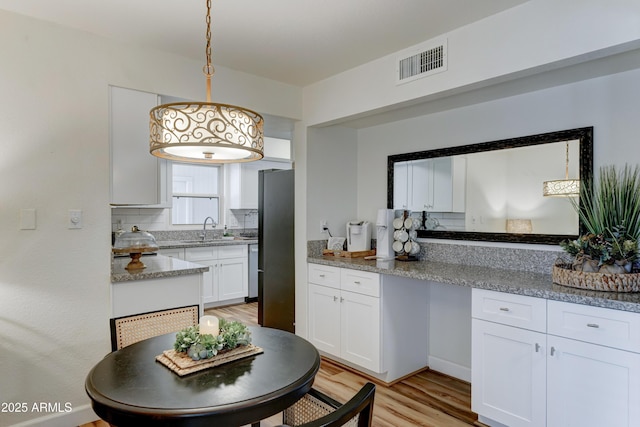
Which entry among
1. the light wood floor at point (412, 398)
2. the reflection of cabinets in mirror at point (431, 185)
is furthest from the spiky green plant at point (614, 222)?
the light wood floor at point (412, 398)

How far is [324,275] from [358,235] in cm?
51

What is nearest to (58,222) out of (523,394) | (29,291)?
(29,291)

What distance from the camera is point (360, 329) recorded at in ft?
10.1

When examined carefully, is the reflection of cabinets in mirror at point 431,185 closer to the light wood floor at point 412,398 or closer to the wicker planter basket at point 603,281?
the wicker planter basket at point 603,281

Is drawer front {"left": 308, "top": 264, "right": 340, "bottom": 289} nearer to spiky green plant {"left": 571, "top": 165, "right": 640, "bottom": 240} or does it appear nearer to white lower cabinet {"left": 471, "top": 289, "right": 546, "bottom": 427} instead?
white lower cabinet {"left": 471, "top": 289, "right": 546, "bottom": 427}

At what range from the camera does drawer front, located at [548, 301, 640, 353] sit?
1767 mm

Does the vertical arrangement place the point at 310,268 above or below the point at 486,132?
below

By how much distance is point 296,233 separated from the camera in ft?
12.0

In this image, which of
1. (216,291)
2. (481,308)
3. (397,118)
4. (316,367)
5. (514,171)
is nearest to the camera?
(316,367)

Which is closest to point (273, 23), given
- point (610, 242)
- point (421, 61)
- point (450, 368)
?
point (421, 61)

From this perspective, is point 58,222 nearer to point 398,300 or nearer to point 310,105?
point 310,105

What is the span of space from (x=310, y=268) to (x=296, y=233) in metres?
0.36

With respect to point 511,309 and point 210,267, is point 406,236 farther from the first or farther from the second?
point 210,267

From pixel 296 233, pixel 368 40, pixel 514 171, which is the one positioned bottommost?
pixel 296 233
